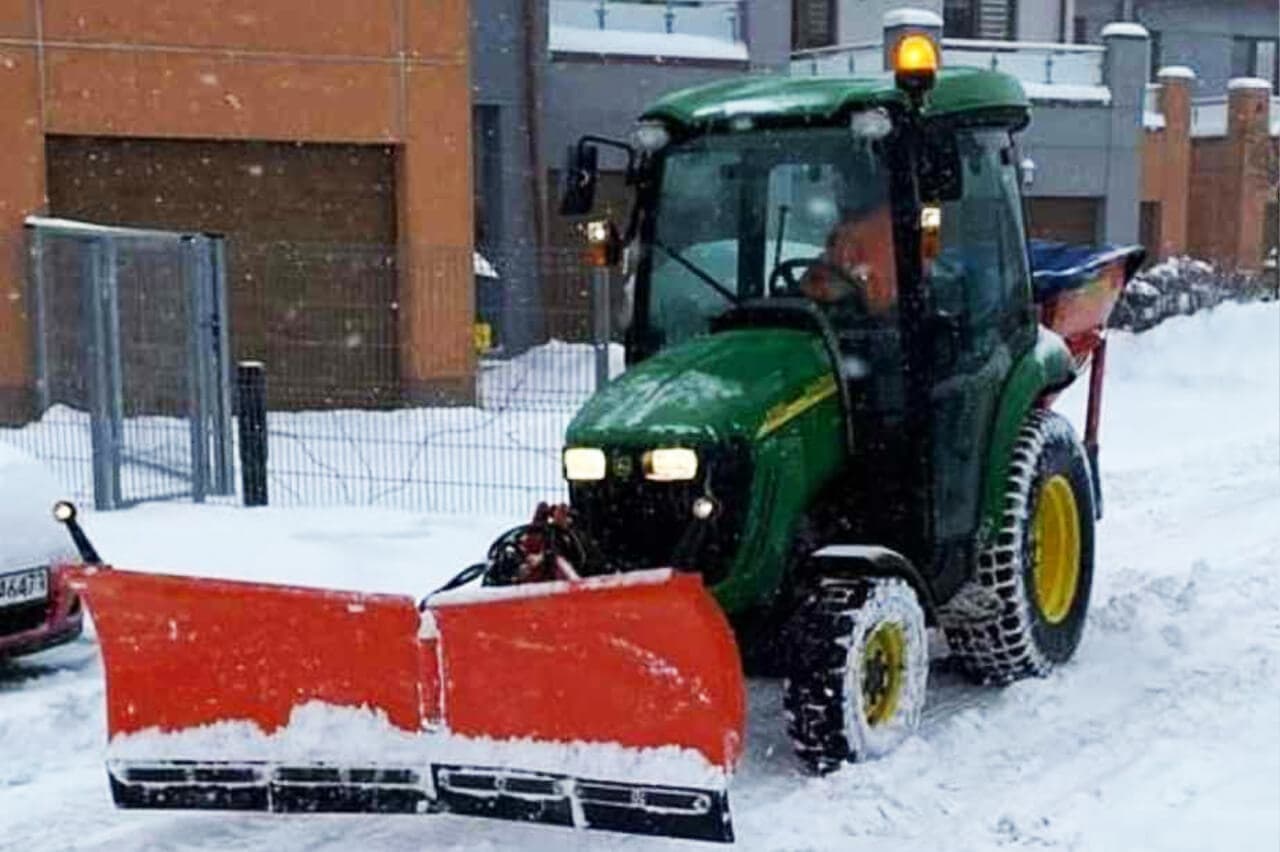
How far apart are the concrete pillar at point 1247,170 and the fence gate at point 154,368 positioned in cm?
1962

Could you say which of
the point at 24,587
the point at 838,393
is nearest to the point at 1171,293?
the point at 838,393

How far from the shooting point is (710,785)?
5.12 metres

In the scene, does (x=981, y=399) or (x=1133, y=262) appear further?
(x=1133, y=262)

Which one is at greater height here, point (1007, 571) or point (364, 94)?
point (364, 94)

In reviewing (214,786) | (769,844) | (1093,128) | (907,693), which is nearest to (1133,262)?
(907,693)

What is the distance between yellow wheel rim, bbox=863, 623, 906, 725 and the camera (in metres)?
6.23

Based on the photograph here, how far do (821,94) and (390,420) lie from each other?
7646mm

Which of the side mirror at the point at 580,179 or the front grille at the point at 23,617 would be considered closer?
the side mirror at the point at 580,179

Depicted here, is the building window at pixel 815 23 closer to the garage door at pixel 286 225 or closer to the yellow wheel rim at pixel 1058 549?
the garage door at pixel 286 225

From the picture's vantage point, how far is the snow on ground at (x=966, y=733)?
5.70 m

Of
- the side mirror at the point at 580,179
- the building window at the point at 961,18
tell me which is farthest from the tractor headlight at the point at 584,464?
the building window at the point at 961,18

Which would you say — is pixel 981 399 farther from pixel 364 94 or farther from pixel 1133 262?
pixel 364 94

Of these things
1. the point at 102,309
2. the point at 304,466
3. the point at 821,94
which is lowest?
the point at 304,466

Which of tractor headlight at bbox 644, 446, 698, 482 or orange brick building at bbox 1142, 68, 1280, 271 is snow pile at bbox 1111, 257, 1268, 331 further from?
tractor headlight at bbox 644, 446, 698, 482
